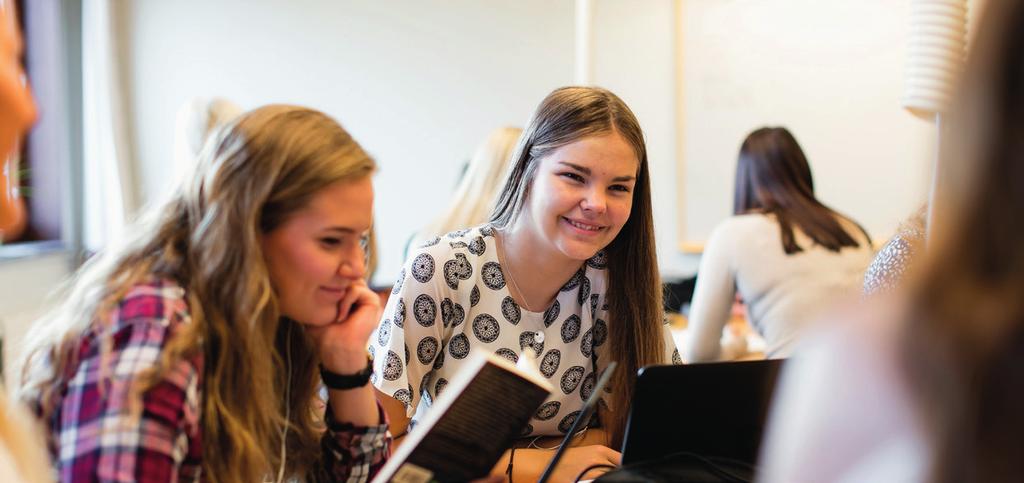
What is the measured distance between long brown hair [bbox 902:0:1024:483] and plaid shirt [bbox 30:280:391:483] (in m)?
0.78

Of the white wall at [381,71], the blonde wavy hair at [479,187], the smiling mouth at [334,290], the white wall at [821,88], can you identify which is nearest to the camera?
the smiling mouth at [334,290]

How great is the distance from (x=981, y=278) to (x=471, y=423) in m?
0.68

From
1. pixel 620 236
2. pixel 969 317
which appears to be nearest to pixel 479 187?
pixel 620 236

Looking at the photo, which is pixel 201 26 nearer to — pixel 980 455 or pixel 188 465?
pixel 188 465

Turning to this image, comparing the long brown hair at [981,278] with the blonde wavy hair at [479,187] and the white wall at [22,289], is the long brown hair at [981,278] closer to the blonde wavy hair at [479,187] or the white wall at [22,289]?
the blonde wavy hair at [479,187]

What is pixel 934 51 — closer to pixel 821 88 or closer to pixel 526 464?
pixel 526 464

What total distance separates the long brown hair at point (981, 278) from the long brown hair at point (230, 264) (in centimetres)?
76

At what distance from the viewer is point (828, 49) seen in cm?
361

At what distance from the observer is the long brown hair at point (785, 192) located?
101 inches

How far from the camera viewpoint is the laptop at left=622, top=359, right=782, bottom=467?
1.22 metres

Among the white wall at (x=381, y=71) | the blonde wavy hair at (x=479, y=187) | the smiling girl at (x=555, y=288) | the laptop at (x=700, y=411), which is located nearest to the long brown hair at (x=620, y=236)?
the smiling girl at (x=555, y=288)

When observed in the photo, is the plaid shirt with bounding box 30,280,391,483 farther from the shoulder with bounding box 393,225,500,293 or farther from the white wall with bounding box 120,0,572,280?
the white wall with bounding box 120,0,572,280

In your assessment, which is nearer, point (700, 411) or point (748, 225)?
point (700, 411)

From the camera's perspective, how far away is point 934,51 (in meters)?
1.33
